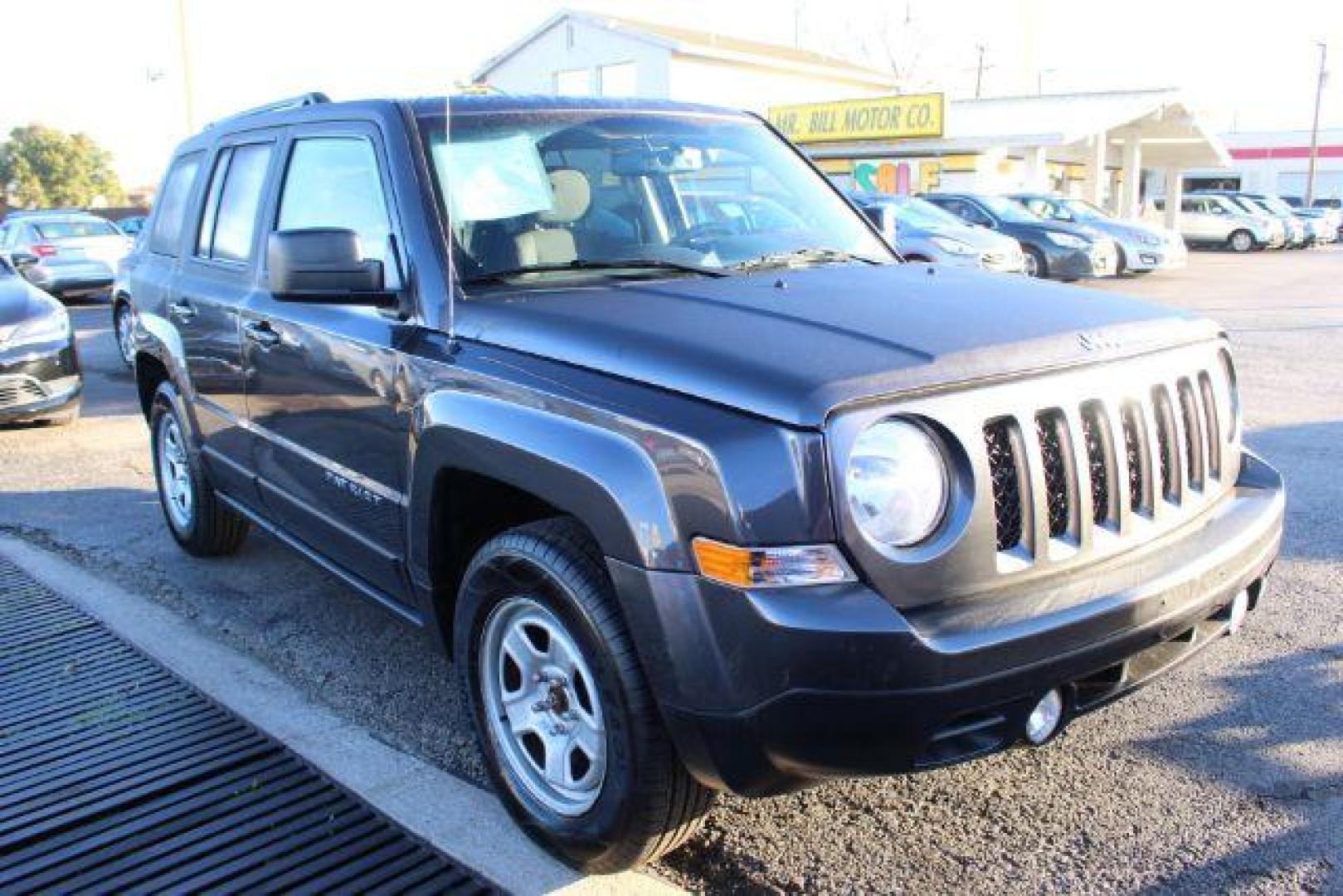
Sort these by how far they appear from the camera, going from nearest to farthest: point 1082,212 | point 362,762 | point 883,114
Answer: point 362,762, point 1082,212, point 883,114

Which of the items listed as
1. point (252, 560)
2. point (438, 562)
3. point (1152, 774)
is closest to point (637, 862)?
point (438, 562)

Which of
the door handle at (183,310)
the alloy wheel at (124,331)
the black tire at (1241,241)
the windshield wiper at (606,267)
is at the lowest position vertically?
the black tire at (1241,241)

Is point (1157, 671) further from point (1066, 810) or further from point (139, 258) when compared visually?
point (139, 258)

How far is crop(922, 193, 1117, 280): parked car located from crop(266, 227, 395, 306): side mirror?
16894 millimetres

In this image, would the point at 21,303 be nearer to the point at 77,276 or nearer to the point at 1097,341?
the point at 1097,341

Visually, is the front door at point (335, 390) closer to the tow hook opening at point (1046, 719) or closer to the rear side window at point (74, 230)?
the tow hook opening at point (1046, 719)

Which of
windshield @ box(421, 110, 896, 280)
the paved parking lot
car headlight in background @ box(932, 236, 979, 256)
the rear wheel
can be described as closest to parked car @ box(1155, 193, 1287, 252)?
the rear wheel

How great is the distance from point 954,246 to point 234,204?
1202cm

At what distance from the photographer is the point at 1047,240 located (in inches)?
763

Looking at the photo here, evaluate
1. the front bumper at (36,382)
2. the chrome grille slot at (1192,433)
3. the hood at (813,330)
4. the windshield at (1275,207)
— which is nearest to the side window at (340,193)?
the hood at (813,330)

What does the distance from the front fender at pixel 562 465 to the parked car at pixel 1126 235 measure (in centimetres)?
1923

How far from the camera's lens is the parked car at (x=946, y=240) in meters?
14.9

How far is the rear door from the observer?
4348 millimetres

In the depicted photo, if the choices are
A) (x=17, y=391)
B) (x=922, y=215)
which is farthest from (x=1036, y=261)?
(x=17, y=391)
